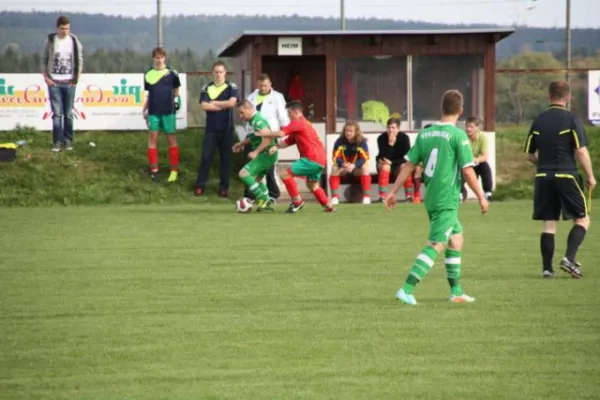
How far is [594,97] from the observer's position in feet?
94.8

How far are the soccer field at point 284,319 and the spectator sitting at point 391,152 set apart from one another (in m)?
5.88

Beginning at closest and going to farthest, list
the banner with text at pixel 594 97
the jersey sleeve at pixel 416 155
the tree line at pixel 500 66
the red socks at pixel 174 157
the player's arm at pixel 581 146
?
the jersey sleeve at pixel 416 155 → the player's arm at pixel 581 146 → the red socks at pixel 174 157 → the banner with text at pixel 594 97 → the tree line at pixel 500 66

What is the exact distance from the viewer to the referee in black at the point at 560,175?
12039 millimetres

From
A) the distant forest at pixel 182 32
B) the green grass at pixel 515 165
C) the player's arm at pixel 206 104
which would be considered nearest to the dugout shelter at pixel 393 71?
the green grass at pixel 515 165

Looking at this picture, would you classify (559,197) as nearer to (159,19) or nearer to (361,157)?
(361,157)

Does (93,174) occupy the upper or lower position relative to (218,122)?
lower

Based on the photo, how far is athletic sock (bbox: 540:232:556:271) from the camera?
474 inches

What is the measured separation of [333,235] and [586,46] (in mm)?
29627

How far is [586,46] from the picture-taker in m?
43.9

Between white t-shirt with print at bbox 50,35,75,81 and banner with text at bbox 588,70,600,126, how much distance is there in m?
11.2

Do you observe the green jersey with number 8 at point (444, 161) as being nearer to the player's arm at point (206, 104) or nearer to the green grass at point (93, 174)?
the player's arm at point (206, 104)

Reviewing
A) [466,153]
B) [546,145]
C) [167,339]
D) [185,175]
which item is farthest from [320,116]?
[167,339]

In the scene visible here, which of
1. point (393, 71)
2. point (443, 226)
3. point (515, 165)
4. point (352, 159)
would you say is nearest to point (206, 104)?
point (352, 159)

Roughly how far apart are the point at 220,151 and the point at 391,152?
2838 millimetres
